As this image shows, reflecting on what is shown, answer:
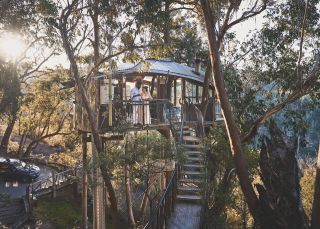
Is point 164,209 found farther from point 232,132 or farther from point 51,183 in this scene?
point 51,183

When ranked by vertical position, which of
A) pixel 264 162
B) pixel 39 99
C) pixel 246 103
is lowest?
pixel 264 162

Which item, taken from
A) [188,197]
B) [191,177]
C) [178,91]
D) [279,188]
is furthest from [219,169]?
[178,91]

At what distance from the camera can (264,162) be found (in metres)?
9.44

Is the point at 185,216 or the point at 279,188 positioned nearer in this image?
the point at 279,188

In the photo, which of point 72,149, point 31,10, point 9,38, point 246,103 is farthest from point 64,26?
point 72,149

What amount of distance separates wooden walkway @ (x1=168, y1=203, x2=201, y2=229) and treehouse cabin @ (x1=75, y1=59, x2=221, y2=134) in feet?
12.2

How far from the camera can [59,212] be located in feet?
66.8

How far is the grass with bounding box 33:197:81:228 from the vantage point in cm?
1914

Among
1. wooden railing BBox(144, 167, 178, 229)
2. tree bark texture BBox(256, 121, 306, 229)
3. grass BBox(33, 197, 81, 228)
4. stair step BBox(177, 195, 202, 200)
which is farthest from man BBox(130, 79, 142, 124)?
grass BBox(33, 197, 81, 228)

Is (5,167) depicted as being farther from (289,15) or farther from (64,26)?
(289,15)

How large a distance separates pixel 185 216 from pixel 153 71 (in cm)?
813

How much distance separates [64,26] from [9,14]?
6.13 feet

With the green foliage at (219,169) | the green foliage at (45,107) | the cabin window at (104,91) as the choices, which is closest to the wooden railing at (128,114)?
the cabin window at (104,91)

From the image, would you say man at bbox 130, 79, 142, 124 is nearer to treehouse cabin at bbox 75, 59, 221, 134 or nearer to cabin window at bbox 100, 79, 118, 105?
treehouse cabin at bbox 75, 59, 221, 134
